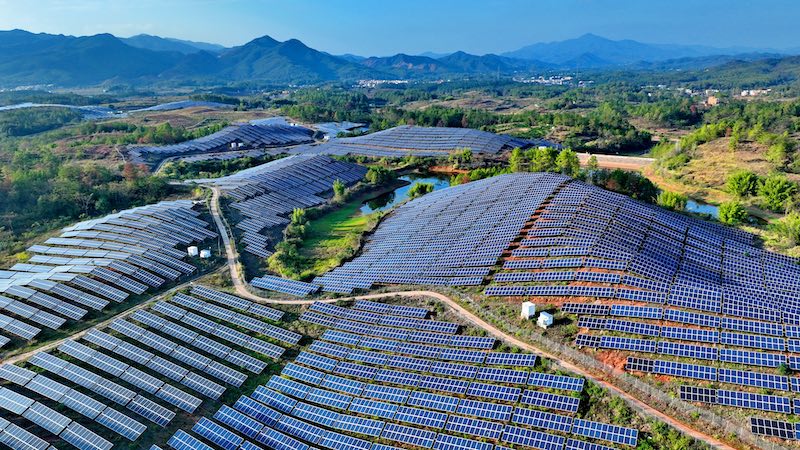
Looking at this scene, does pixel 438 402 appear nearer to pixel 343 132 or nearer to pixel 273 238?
pixel 273 238

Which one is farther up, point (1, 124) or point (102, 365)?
point (1, 124)

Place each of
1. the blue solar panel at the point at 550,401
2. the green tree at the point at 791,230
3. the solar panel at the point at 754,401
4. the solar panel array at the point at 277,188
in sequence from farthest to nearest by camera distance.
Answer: the solar panel array at the point at 277,188 < the green tree at the point at 791,230 < the blue solar panel at the point at 550,401 < the solar panel at the point at 754,401

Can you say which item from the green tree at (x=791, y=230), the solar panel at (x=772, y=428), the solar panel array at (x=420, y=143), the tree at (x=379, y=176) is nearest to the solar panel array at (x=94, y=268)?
the tree at (x=379, y=176)

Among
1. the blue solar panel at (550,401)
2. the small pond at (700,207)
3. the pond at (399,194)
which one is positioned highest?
the blue solar panel at (550,401)

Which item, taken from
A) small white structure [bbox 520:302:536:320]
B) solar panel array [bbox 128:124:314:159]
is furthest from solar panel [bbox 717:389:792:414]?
solar panel array [bbox 128:124:314:159]

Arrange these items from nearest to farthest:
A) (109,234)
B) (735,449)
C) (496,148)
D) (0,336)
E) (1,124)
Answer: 1. (735,449)
2. (0,336)
3. (109,234)
4. (496,148)
5. (1,124)

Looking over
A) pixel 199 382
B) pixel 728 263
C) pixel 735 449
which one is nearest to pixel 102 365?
pixel 199 382

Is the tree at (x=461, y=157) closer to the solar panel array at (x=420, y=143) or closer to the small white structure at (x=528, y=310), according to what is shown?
the solar panel array at (x=420, y=143)
